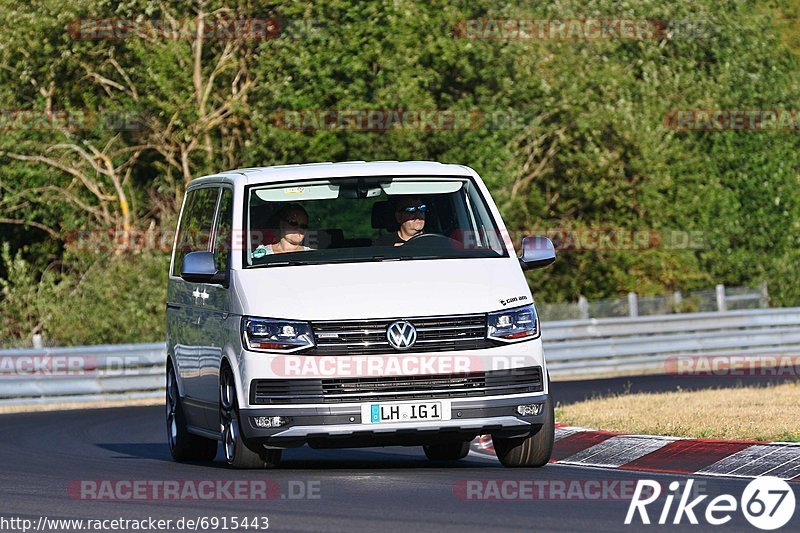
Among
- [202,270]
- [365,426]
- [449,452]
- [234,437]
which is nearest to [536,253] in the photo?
[365,426]

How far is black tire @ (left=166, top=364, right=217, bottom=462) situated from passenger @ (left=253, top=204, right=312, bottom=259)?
196 cm

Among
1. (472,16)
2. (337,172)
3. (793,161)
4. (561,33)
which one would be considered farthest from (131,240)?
(337,172)

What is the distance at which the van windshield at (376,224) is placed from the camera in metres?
11.5

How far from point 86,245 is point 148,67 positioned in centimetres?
405

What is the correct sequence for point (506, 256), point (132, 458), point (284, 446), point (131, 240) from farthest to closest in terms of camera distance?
point (131, 240) → point (132, 458) → point (506, 256) → point (284, 446)

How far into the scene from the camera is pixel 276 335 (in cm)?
1066

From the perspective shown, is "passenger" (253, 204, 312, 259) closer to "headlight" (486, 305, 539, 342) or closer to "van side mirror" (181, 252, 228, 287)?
"van side mirror" (181, 252, 228, 287)

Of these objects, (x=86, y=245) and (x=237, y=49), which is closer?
(x=86, y=245)

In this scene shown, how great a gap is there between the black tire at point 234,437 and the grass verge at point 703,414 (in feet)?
11.2

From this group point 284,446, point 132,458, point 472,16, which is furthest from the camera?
point 472,16

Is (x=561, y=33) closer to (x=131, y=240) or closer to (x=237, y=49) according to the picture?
(x=237, y=49)

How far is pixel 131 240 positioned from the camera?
111 feet

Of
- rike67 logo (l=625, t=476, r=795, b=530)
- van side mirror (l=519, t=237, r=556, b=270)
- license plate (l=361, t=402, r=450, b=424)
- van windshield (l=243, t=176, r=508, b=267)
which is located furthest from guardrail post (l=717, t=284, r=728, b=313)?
rike67 logo (l=625, t=476, r=795, b=530)

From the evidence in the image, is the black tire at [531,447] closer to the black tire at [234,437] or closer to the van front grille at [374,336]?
the van front grille at [374,336]
